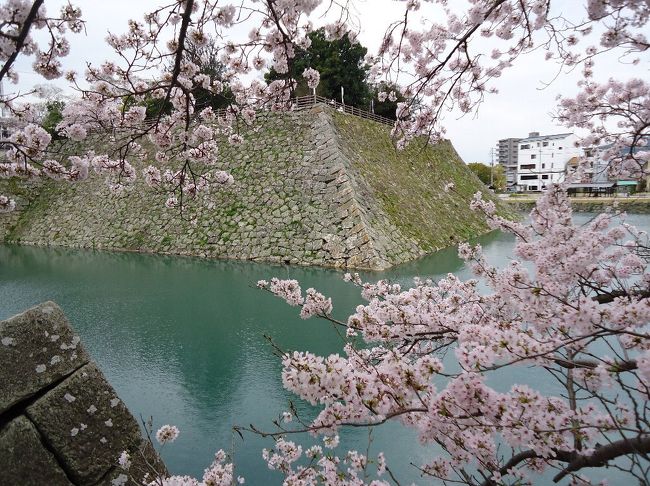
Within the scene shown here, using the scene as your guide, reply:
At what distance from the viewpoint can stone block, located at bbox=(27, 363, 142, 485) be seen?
2.18 metres

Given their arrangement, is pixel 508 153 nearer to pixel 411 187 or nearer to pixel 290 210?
pixel 411 187

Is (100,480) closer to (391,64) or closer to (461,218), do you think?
(391,64)

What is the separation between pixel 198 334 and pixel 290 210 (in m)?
5.69

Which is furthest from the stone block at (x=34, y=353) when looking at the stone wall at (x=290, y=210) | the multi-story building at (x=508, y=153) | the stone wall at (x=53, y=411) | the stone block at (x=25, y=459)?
the multi-story building at (x=508, y=153)

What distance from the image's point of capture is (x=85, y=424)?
7.44 ft

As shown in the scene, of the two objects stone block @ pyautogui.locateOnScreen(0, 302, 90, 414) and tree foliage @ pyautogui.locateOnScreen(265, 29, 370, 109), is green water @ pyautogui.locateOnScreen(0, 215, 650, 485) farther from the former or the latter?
tree foliage @ pyautogui.locateOnScreen(265, 29, 370, 109)

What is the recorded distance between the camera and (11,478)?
205 cm

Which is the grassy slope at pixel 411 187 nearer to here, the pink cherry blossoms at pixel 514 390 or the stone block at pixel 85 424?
the stone block at pixel 85 424

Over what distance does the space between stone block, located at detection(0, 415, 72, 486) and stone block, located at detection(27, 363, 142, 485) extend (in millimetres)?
36

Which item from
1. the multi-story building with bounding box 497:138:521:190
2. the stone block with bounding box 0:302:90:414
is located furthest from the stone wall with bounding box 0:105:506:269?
the multi-story building with bounding box 497:138:521:190

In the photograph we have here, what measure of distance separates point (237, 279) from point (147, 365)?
13.0 ft

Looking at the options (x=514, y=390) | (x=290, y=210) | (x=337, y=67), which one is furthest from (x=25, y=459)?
(x=337, y=67)

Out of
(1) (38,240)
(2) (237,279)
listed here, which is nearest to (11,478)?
(2) (237,279)

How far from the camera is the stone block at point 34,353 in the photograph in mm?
2150
